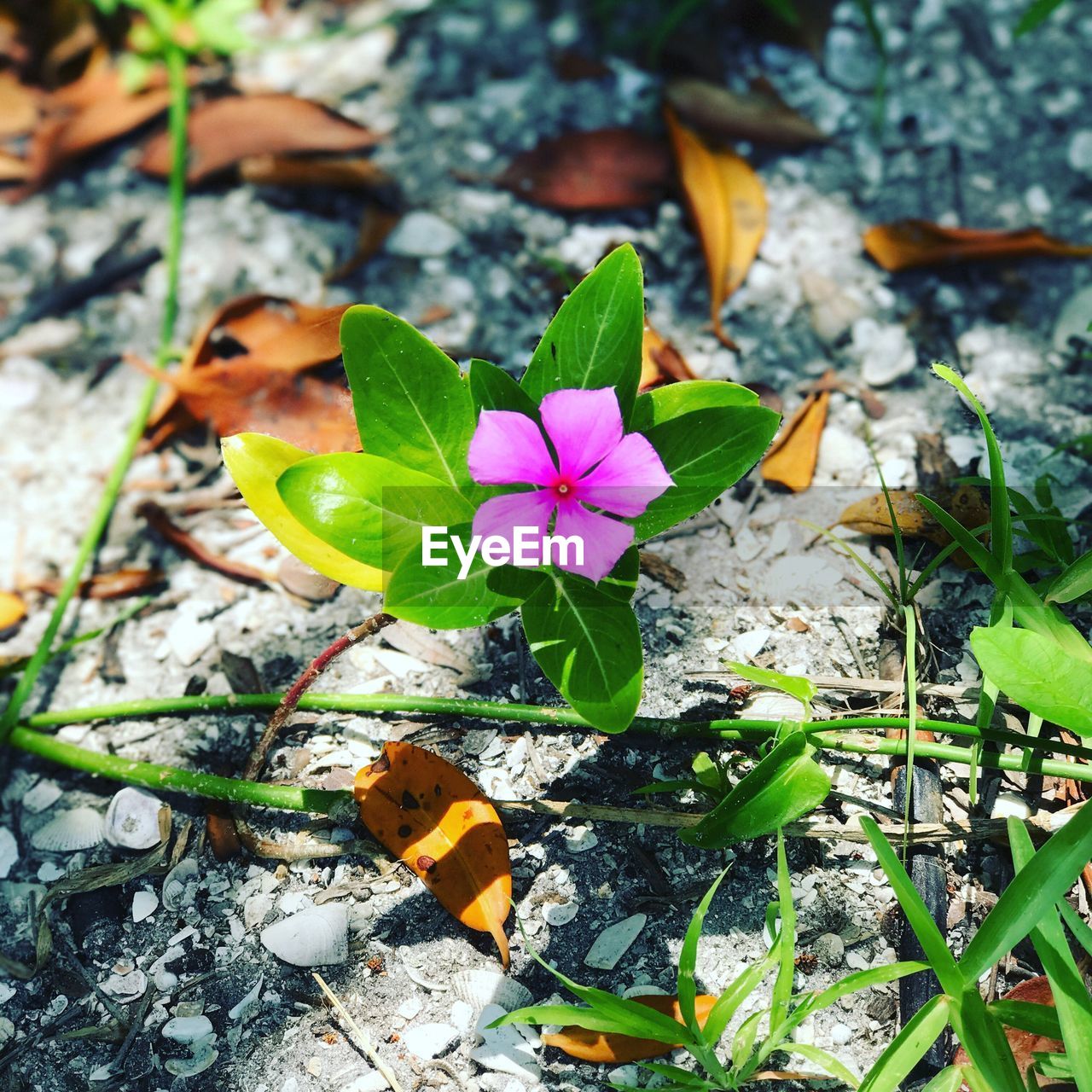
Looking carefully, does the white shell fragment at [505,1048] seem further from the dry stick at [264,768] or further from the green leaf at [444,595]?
the green leaf at [444,595]

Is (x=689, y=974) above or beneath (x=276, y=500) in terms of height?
beneath

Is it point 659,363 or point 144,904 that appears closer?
point 144,904

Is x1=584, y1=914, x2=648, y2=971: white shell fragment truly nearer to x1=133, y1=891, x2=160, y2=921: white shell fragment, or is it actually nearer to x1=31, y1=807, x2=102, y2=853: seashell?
x1=133, y1=891, x2=160, y2=921: white shell fragment

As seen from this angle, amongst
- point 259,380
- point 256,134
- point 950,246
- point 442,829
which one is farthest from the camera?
point 256,134

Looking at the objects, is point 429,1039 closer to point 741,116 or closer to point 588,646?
point 588,646

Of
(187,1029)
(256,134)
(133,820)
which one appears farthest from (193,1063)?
(256,134)
